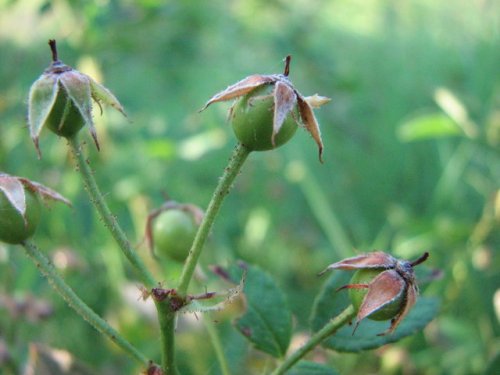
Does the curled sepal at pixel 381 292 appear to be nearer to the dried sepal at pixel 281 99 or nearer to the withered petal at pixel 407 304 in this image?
the withered petal at pixel 407 304

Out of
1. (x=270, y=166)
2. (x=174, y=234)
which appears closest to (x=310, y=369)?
(x=174, y=234)

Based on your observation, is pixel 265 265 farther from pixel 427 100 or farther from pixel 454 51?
pixel 454 51

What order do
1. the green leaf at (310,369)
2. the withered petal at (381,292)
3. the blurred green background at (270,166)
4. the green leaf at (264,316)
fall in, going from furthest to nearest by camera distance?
the blurred green background at (270,166), the green leaf at (264,316), the green leaf at (310,369), the withered petal at (381,292)

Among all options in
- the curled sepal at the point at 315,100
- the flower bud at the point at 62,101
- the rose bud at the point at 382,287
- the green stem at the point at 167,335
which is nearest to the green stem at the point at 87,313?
the green stem at the point at 167,335

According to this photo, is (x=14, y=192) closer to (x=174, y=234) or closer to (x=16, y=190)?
(x=16, y=190)

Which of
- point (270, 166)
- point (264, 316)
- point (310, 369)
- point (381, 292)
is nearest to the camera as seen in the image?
point (381, 292)
